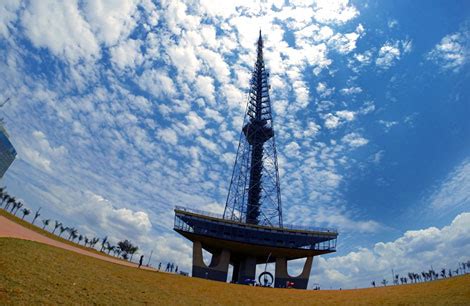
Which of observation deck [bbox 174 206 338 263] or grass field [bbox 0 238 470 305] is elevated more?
observation deck [bbox 174 206 338 263]

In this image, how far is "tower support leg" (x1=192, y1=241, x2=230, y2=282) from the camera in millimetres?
61375

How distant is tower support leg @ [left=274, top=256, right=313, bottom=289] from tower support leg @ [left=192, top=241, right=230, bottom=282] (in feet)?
40.3

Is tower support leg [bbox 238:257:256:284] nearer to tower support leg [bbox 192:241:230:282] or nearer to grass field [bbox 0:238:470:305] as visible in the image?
tower support leg [bbox 192:241:230:282]

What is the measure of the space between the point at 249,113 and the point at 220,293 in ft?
205

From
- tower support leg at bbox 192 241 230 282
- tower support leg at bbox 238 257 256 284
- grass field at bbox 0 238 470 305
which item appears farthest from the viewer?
tower support leg at bbox 238 257 256 284

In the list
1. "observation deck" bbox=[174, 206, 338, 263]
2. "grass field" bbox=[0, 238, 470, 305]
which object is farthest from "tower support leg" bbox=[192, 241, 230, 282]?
"grass field" bbox=[0, 238, 470, 305]

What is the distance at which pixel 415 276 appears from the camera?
105m

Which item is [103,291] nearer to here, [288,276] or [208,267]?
[208,267]

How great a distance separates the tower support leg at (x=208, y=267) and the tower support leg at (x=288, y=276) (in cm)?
1229

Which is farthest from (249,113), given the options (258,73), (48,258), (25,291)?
(25,291)

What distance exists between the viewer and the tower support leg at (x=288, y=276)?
210 feet

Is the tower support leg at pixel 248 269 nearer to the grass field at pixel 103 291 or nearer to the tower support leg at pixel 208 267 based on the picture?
the tower support leg at pixel 208 267

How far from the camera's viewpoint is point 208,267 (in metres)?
63.2

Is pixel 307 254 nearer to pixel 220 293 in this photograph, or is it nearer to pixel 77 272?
pixel 220 293
